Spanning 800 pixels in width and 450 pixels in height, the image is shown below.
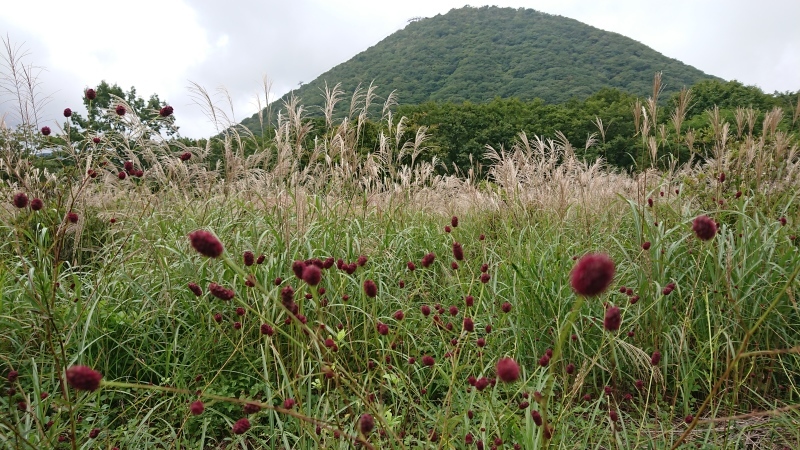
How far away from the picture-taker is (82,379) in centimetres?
66

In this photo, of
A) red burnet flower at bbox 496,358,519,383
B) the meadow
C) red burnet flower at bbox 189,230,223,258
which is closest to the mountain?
the meadow

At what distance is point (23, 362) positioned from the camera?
201cm

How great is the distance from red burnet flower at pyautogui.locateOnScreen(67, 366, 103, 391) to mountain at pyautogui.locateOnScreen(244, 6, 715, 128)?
3845 centimetres

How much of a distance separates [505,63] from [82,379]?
58.9 m

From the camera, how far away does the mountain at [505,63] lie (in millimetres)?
44500

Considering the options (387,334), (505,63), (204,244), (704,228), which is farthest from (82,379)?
(505,63)

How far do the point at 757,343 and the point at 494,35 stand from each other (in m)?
68.6

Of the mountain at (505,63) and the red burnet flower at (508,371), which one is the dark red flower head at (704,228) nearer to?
the red burnet flower at (508,371)

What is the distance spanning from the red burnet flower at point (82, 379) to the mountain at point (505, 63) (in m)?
38.4

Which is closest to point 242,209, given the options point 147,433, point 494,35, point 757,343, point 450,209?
point 147,433

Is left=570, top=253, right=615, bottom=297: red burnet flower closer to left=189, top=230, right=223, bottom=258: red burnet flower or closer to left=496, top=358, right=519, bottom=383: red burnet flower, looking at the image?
left=496, top=358, right=519, bottom=383: red burnet flower

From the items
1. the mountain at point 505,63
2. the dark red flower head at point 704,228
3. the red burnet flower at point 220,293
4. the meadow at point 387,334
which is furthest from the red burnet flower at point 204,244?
the mountain at point 505,63

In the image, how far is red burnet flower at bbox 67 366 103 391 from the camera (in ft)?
2.13

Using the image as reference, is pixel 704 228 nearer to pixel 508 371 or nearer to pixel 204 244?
pixel 508 371
